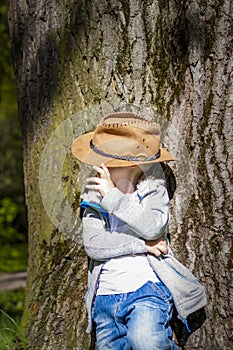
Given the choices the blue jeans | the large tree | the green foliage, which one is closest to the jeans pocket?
the blue jeans

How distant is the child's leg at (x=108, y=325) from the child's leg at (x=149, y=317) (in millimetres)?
44

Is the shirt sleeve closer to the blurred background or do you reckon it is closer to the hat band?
the hat band

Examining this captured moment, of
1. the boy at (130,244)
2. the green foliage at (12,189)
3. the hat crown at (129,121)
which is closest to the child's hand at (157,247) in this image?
the boy at (130,244)

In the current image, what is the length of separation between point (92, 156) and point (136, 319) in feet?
2.70

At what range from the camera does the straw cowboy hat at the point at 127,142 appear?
302 centimetres

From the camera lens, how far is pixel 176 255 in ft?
11.1

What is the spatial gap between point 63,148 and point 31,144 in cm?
37

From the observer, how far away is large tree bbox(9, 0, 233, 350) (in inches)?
129

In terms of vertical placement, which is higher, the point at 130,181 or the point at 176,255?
the point at 130,181

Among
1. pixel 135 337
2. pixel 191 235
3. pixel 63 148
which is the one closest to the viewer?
pixel 135 337

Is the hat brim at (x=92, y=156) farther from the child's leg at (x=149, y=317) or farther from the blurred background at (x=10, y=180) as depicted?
the blurred background at (x=10, y=180)

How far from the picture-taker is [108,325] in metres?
3.13

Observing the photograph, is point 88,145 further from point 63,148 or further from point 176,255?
point 176,255

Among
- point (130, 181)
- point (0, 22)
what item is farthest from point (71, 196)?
point (0, 22)
